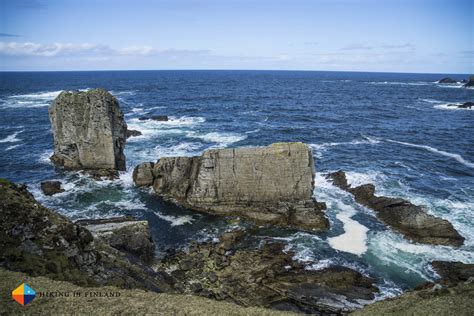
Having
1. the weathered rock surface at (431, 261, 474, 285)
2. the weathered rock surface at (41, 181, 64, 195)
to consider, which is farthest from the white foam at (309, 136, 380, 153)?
the weathered rock surface at (41, 181, 64, 195)

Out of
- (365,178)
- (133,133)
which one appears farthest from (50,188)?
(365,178)

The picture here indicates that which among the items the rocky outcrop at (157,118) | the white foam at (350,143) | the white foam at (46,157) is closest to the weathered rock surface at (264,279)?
the white foam at (46,157)

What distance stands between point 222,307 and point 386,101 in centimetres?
11573

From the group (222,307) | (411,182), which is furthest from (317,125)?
(222,307)

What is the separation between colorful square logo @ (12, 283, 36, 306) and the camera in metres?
16.1

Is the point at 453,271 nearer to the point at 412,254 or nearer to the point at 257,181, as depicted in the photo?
the point at 412,254

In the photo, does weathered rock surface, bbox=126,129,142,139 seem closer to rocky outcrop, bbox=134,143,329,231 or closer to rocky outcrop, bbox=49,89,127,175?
rocky outcrop, bbox=49,89,127,175

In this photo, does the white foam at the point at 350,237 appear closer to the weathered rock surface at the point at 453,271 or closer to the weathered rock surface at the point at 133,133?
the weathered rock surface at the point at 453,271

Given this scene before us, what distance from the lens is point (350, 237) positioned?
3369 centimetres

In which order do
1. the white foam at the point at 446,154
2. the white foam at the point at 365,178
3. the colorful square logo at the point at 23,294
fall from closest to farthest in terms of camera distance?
the colorful square logo at the point at 23,294
the white foam at the point at 365,178
the white foam at the point at 446,154

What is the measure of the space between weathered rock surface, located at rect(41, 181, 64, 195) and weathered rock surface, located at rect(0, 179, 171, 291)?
20.7m

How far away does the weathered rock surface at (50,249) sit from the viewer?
18797 millimetres

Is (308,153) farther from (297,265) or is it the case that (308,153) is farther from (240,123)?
(240,123)

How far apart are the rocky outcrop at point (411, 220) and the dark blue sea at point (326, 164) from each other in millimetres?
1052
